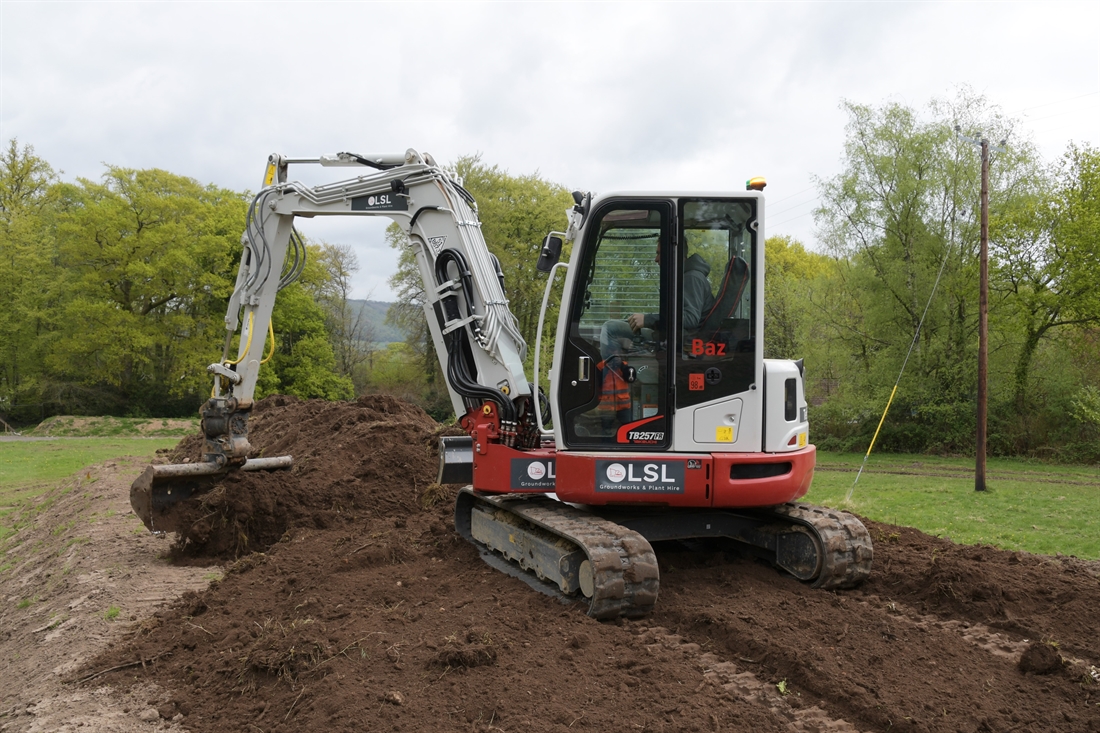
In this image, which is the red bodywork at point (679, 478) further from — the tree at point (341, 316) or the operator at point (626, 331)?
the tree at point (341, 316)

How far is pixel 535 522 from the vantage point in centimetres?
633

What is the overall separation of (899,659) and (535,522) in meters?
2.60

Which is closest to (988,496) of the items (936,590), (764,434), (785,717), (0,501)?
(936,590)

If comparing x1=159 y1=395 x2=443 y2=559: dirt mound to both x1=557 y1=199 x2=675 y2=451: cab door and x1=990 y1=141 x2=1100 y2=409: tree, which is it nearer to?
x1=557 y1=199 x2=675 y2=451: cab door

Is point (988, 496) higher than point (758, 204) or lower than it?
lower

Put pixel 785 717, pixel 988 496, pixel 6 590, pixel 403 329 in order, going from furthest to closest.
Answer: pixel 403 329 < pixel 988 496 < pixel 6 590 < pixel 785 717

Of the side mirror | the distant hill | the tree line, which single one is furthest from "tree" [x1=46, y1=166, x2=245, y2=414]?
the side mirror

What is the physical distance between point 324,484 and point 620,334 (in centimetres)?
515

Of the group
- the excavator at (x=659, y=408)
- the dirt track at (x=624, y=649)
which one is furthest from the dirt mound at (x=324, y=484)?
the excavator at (x=659, y=408)

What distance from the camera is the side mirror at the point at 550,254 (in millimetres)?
6062

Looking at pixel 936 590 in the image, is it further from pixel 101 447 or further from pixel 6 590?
pixel 101 447

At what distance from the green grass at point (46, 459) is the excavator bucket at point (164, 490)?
4.88 metres

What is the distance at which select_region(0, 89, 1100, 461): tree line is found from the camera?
24.0 meters

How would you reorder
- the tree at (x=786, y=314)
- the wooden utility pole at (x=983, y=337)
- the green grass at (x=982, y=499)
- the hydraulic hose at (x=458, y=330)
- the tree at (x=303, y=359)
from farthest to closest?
the tree at (x=303, y=359) < the tree at (x=786, y=314) < the wooden utility pole at (x=983, y=337) < the green grass at (x=982, y=499) < the hydraulic hose at (x=458, y=330)
